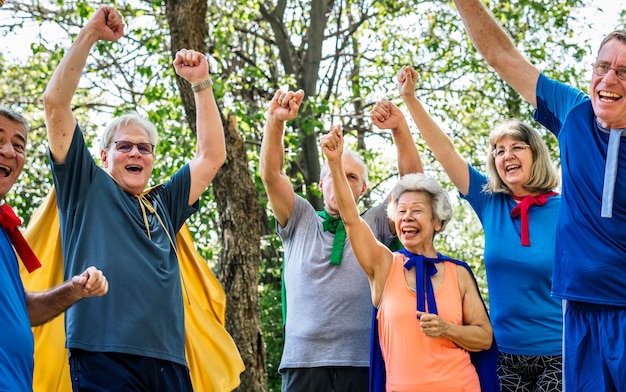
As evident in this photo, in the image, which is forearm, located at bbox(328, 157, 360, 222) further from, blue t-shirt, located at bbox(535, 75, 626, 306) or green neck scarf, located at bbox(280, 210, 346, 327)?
blue t-shirt, located at bbox(535, 75, 626, 306)

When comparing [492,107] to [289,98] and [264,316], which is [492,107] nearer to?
[264,316]

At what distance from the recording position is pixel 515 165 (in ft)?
13.6

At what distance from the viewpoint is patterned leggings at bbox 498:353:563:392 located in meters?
3.67

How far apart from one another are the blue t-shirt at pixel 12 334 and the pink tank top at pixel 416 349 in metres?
1.56

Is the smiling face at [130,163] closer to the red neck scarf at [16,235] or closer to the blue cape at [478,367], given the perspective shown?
the red neck scarf at [16,235]

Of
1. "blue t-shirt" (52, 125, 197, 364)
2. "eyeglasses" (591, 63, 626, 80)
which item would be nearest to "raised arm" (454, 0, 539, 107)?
"eyeglasses" (591, 63, 626, 80)

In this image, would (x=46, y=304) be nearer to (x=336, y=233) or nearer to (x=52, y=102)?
(x=52, y=102)

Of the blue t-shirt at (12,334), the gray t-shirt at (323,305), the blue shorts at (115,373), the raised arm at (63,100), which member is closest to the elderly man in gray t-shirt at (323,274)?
the gray t-shirt at (323,305)

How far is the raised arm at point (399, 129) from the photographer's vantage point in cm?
431

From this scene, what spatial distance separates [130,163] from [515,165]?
6.26ft

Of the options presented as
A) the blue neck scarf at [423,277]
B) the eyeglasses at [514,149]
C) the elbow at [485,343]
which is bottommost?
the elbow at [485,343]

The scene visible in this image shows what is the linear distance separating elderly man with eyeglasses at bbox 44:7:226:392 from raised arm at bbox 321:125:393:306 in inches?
32.1

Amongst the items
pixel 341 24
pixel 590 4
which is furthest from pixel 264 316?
pixel 590 4

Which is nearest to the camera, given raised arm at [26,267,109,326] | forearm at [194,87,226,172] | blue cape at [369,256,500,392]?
raised arm at [26,267,109,326]
